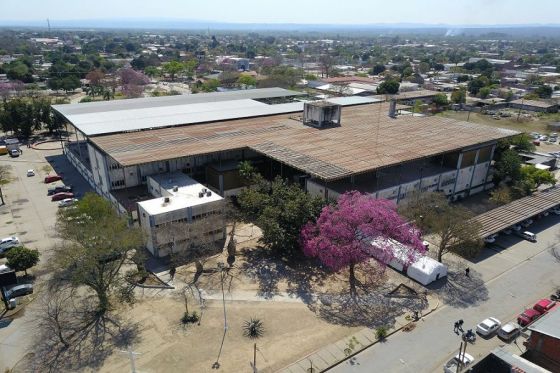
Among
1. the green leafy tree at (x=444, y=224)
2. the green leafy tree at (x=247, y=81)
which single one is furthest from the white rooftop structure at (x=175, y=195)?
the green leafy tree at (x=247, y=81)

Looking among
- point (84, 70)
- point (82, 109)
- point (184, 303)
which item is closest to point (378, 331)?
point (184, 303)

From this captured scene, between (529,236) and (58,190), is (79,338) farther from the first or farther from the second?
(529,236)

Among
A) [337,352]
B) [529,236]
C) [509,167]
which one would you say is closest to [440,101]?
[509,167]

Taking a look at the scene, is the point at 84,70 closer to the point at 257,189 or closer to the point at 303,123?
the point at 303,123

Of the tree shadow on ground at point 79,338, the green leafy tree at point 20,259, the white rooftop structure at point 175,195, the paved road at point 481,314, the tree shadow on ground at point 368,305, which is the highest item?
the white rooftop structure at point 175,195

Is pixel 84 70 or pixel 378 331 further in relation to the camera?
pixel 84 70

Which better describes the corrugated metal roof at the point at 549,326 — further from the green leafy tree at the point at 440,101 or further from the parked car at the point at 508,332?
the green leafy tree at the point at 440,101
